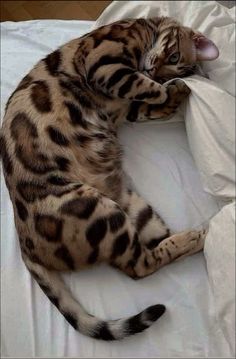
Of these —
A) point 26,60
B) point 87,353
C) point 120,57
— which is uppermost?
point 120,57

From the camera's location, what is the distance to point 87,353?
133cm

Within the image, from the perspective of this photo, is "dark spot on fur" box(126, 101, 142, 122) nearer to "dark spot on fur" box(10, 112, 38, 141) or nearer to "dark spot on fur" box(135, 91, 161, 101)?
"dark spot on fur" box(135, 91, 161, 101)

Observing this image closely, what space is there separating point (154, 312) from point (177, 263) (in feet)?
0.58

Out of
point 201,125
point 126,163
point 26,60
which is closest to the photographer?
point 201,125

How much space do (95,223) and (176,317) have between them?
33cm

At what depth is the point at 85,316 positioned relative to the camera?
1.34 m

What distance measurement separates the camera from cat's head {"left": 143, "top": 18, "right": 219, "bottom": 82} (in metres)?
1.58

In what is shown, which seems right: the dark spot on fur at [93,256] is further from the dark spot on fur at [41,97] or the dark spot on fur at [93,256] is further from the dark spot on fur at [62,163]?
the dark spot on fur at [41,97]

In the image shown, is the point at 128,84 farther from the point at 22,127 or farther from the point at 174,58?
the point at 22,127

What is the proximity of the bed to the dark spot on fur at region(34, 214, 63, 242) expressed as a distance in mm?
139

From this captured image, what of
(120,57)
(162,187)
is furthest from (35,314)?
(120,57)

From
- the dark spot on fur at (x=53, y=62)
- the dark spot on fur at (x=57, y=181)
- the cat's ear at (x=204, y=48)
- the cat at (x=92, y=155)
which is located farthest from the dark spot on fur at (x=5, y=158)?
the cat's ear at (x=204, y=48)

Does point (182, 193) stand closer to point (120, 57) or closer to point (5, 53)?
point (120, 57)

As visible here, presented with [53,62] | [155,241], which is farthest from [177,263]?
[53,62]
